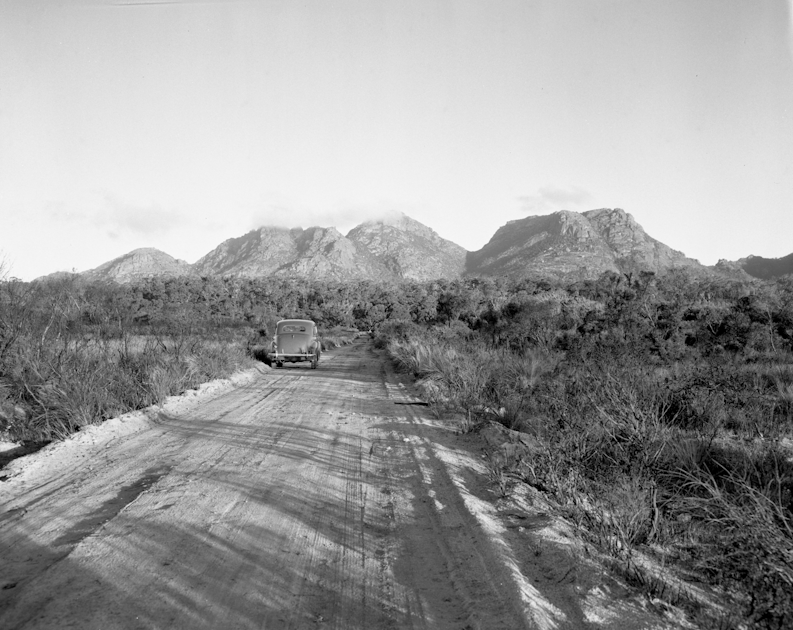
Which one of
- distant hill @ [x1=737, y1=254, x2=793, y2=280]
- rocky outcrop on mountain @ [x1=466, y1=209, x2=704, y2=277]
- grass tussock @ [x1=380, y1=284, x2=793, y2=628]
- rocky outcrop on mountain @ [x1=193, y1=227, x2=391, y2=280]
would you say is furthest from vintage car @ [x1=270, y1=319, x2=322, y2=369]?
rocky outcrop on mountain @ [x1=193, y1=227, x2=391, y2=280]

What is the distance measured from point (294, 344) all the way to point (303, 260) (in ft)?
498

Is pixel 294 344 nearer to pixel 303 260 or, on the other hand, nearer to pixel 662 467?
pixel 662 467

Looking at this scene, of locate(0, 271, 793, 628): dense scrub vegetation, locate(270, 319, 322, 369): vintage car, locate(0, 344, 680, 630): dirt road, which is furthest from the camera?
locate(270, 319, 322, 369): vintage car

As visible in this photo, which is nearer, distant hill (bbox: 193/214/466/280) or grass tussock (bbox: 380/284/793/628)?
grass tussock (bbox: 380/284/793/628)

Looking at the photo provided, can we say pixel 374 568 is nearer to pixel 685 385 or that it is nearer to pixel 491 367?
pixel 685 385

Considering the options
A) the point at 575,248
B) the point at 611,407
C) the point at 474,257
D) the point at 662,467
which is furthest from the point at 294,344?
the point at 474,257

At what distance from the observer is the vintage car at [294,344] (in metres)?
22.5

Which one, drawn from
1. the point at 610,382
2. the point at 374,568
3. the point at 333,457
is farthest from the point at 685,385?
the point at 374,568

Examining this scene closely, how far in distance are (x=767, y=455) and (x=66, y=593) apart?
27.7 ft

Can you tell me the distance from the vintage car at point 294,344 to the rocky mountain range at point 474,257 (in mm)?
66195

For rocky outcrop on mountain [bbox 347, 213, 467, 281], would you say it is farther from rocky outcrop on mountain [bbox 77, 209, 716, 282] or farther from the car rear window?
the car rear window

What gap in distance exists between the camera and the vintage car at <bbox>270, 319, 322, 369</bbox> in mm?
22469

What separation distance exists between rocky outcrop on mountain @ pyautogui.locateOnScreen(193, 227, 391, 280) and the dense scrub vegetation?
5420 inches

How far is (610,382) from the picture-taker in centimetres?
709
